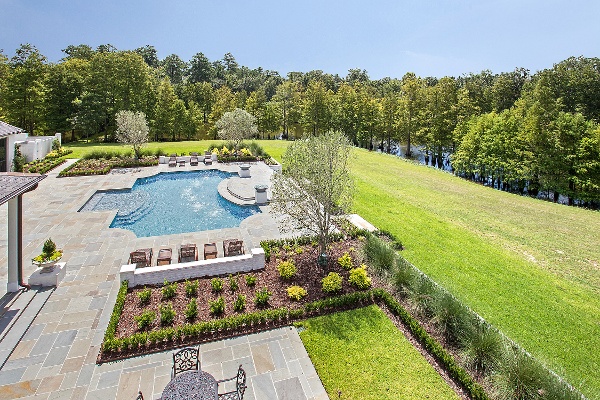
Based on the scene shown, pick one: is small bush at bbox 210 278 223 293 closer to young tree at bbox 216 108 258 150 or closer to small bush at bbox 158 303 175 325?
small bush at bbox 158 303 175 325

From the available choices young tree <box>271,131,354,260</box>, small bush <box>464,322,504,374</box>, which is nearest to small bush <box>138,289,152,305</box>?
young tree <box>271,131,354,260</box>

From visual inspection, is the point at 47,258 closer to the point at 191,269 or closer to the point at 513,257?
the point at 191,269

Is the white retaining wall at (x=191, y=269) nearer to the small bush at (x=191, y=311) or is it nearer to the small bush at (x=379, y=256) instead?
the small bush at (x=191, y=311)

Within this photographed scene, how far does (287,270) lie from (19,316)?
6.80m

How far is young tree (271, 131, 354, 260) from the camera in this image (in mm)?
10250

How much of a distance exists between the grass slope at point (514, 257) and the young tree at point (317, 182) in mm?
3788

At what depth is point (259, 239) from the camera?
42.6 feet

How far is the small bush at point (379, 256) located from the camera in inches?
418

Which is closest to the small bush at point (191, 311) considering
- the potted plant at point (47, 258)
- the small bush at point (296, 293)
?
the small bush at point (296, 293)

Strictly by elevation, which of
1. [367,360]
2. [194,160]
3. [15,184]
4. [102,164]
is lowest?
[367,360]

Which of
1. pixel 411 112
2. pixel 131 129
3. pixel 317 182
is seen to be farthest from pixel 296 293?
pixel 411 112

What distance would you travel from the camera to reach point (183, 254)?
10859 millimetres

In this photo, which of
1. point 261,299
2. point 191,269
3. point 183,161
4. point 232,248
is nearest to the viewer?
point 261,299

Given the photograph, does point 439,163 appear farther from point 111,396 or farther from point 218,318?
point 111,396
